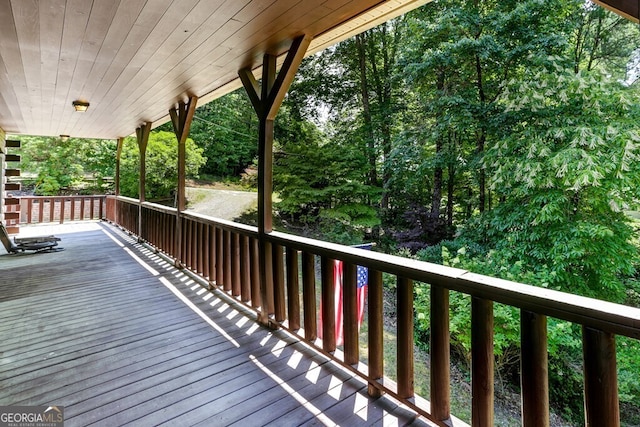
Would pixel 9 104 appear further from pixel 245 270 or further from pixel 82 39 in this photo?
pixel 245 270

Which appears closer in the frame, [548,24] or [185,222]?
[185,222]

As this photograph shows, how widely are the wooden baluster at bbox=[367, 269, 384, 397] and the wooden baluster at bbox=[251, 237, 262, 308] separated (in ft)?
4.37

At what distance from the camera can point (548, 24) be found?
6.24 metres

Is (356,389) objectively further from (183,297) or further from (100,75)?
(100,75)

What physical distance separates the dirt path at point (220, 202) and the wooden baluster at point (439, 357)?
969 cm

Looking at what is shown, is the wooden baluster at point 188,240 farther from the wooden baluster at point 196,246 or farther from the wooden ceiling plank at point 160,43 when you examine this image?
the wooden ceiling plank at point 160,43

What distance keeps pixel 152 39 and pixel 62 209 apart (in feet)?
31.0

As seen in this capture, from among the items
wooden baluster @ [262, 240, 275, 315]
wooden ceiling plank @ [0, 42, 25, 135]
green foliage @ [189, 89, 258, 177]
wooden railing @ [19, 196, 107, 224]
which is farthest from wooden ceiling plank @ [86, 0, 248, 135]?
green foliage @ [189, 89, 258, 177]

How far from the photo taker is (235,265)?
320cm

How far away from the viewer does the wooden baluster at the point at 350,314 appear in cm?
196

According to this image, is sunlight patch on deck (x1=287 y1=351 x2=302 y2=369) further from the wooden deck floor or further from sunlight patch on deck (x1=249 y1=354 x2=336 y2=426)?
sunlight patch on deck (x1=249 y1=354 x2=336 y2=426)

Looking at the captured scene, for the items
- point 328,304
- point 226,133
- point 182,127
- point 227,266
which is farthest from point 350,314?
point 226,133

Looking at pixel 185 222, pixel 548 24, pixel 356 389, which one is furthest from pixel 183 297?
pixel 548 24

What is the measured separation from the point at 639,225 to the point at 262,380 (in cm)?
701
